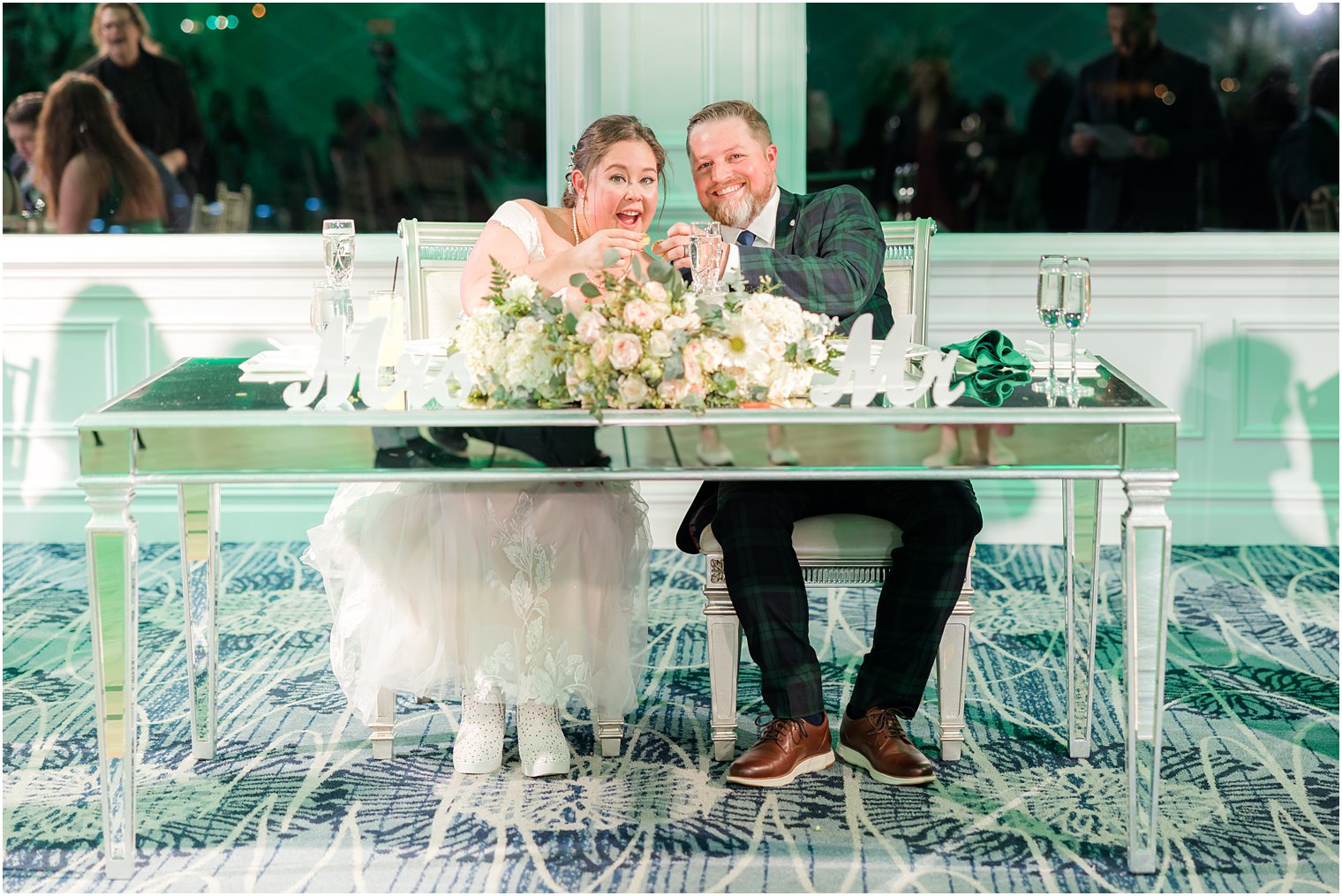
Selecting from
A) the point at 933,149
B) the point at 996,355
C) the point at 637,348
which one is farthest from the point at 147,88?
the point at 996,355

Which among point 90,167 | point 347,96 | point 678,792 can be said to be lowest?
point 678,792

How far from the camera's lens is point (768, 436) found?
90.4 inches

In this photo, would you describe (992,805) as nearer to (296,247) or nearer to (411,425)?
(411,425)

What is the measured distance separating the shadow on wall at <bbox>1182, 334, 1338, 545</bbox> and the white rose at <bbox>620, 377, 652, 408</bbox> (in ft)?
8.96

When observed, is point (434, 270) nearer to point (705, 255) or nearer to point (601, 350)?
point (705, 255)

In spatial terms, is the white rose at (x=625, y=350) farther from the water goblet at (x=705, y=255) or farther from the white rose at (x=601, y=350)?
the water goblet at (x=705, y=255)

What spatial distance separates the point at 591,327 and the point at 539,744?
949mm

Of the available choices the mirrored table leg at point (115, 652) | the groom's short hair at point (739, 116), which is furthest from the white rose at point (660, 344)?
the groom's short hair at point (739, 116)

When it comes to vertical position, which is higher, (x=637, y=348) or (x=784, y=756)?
(x=637, y=348)

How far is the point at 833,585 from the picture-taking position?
9.12 ft

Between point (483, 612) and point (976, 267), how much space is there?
2.31m

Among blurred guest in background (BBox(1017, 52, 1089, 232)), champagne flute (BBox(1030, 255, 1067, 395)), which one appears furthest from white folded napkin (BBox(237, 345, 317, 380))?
blurred guest in background (BBox(1017, 52, 1089, 232))

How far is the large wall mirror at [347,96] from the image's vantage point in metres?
4.70

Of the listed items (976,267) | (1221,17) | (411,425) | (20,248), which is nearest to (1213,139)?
(1221,17)
